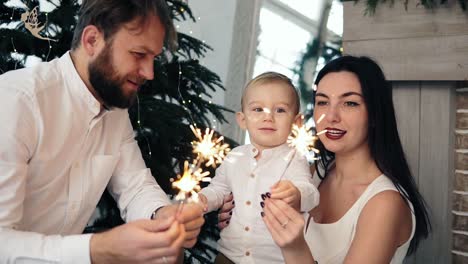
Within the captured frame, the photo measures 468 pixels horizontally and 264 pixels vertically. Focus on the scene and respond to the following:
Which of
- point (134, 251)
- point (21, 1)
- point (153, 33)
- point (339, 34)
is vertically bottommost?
point (134, 251)

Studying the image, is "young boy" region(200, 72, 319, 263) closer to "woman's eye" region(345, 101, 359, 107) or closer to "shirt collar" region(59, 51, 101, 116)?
"woman's eye" region(345, 101, 359, 107)

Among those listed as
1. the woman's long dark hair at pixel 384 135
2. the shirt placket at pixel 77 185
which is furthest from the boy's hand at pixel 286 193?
the shirt placket at pixel 77 185

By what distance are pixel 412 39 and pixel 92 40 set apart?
162cm

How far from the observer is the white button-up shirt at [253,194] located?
5.32ft

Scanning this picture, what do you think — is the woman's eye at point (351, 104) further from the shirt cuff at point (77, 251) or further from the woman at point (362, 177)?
the shirt cuff at point (77, 251)

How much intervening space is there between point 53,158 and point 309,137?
783mm

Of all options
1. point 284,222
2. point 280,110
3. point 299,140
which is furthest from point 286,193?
point 280,110

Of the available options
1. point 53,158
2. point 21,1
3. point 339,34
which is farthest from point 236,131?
point 53,158

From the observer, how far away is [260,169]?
1.68m

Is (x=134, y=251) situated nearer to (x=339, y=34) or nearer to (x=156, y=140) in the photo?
(x=156, y=140)

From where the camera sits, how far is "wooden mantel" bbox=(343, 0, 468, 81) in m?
2.32

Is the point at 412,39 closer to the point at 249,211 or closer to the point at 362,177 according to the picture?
the point at 362,177

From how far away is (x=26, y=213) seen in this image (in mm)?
1469

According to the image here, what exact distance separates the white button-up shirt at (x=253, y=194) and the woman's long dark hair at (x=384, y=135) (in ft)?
0.84
